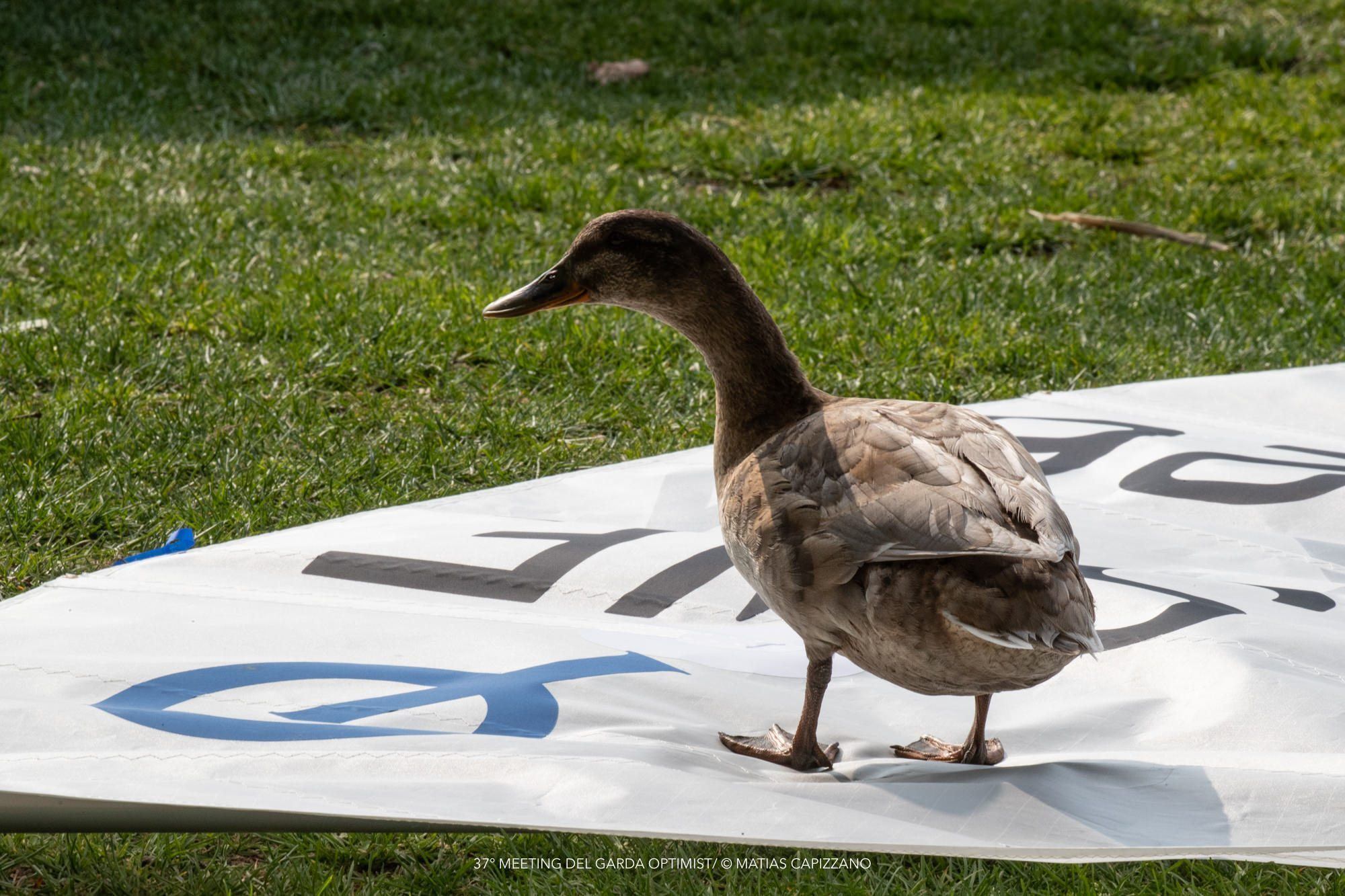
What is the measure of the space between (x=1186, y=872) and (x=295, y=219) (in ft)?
14.3

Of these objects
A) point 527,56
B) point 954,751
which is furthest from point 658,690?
point 527,56

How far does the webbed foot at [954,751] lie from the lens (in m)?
2.13

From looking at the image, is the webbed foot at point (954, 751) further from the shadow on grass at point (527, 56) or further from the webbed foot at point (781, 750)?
the shadow on grass at point (527, 56)

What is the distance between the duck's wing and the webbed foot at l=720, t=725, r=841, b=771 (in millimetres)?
388

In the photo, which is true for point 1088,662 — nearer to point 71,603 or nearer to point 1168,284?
point 71,603

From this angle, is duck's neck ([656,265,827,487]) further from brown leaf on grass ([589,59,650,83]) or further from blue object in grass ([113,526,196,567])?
brown leaf on grass ([589,59,650,83])

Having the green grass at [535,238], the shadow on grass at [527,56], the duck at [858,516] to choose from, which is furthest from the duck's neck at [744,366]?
the shadow on grass at [527,56]

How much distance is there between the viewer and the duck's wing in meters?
1.79

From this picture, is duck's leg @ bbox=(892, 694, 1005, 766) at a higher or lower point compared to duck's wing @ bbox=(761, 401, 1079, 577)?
lower

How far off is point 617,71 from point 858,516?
6.19 m

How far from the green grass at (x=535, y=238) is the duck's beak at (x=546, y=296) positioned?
94 cm

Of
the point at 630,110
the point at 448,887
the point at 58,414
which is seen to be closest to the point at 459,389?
the point at 58,414

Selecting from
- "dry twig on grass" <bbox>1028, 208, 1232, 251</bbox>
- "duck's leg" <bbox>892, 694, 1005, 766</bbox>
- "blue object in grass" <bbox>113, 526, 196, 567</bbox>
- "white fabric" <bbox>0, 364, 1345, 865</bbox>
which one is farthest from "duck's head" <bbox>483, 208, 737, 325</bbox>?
"dry twig on grass" <bbox>1028, 208, 1232, 251</bbox>

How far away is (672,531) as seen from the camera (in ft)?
9.66
